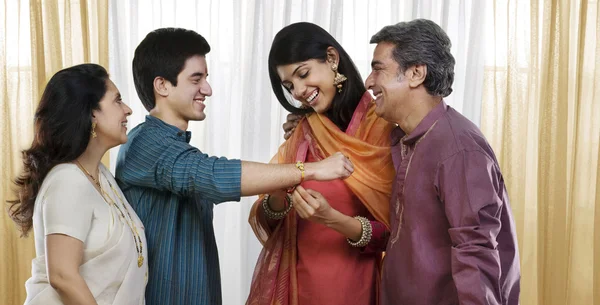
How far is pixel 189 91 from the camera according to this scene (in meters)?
2.07

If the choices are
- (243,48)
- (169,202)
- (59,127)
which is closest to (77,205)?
(59,127)

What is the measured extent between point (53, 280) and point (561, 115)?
285 centimetres

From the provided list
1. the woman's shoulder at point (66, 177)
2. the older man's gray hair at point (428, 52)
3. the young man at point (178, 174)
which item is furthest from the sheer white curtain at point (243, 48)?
the woman's shoulder at point (66, 177)

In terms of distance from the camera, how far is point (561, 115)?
3.72 meters

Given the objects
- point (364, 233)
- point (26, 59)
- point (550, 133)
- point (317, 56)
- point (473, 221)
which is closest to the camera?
point (473, 221)

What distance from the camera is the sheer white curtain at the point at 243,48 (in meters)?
3.59

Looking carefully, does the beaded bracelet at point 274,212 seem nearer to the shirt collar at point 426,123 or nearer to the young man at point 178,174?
the young man at point 178,174

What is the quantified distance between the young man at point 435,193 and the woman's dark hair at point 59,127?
80 cm

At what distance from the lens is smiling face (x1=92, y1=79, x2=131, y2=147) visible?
185 centimetres

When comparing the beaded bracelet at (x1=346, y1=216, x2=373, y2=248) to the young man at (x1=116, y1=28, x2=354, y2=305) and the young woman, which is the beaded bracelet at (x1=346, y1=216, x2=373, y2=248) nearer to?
the young woman

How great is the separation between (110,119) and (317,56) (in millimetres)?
683

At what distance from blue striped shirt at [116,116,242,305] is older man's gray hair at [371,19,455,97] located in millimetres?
565

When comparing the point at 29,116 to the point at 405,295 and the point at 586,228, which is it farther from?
the point at 586,228

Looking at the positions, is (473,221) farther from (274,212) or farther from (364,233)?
(274,212)
